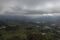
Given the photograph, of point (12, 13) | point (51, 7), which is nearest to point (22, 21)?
point (12, 13)

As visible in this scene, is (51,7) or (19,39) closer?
(19,39)

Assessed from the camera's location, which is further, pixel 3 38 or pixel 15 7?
pixel 15 7

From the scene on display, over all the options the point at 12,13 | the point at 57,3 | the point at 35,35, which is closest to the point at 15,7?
the point at 12,13

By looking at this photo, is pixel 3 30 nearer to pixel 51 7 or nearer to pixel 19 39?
pixel 19 39

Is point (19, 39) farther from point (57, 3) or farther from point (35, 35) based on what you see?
point (57, 3)

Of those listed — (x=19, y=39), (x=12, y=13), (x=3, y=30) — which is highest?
(x=12, y=13)

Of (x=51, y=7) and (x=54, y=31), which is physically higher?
(x=51, y=7)
